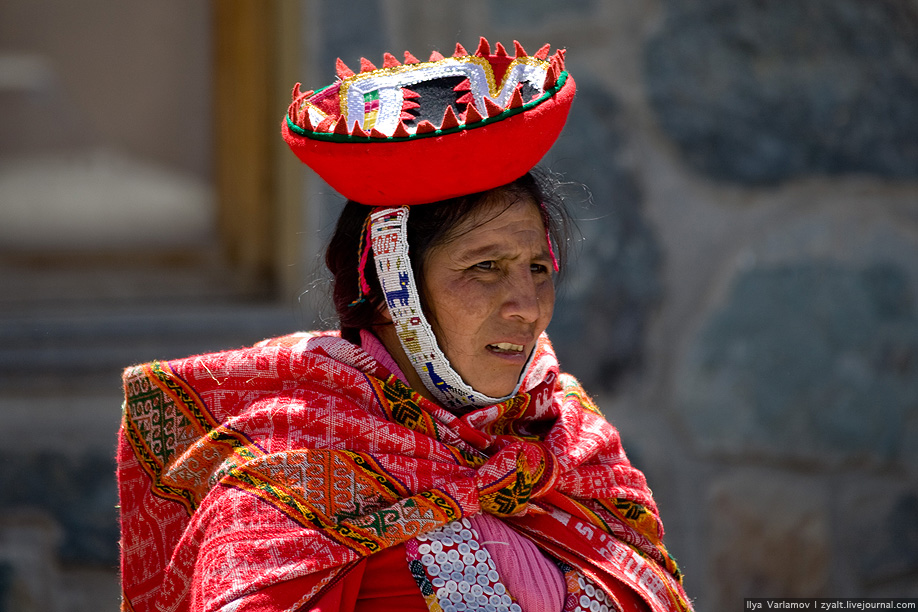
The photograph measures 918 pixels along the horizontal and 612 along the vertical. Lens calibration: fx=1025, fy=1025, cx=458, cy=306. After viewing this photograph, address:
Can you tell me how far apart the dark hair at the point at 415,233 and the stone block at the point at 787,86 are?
1162 mm

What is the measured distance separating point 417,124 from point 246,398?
617 millimetres

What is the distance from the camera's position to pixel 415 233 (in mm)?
1973

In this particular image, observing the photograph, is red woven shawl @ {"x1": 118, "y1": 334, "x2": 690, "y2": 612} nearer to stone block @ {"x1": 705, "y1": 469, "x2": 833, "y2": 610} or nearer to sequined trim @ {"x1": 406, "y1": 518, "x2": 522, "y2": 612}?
sequined trim @ {"x1": 406, "y1": 518, "x2": 522, "y2": 612}

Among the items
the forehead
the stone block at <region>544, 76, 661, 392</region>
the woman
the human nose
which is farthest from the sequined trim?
the stone block at <region>544, 76, 661, 392</region>


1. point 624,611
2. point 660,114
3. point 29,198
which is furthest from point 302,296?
point 624,611

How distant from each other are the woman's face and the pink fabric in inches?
10.5

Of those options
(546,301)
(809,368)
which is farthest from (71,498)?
(809,368)

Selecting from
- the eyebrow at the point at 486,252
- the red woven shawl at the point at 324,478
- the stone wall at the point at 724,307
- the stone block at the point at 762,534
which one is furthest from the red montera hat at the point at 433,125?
the stone block at the point at 762,534

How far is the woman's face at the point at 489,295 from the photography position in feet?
6.42

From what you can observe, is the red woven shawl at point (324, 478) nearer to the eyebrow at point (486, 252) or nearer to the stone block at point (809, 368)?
the eyebrow at point (486, 252)

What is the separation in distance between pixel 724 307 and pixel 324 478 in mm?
1806

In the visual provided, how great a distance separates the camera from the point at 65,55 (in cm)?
335

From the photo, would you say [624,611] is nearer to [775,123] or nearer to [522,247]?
[522,247]

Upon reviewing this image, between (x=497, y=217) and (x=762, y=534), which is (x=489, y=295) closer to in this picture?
(x=497, y=217)
